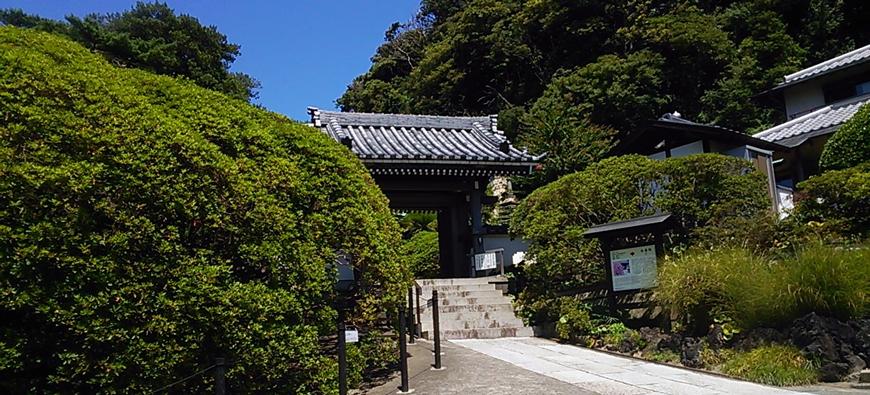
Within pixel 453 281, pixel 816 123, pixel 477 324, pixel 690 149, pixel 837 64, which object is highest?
pixel 837 64

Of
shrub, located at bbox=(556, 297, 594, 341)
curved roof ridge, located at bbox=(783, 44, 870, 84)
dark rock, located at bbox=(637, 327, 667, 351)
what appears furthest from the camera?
curved roof ridge, located at bbox=(783, 44, 870, 84)

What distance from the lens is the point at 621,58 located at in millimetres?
31406

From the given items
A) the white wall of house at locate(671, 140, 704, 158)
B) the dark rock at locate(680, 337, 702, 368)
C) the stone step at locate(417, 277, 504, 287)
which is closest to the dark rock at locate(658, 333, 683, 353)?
the dark rock at locate(680, 337, 702, 368)

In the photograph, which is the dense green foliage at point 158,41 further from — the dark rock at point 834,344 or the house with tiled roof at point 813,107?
the dark rock at point 834,344

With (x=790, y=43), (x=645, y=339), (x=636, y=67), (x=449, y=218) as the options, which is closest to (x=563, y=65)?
(x=636, y=67)

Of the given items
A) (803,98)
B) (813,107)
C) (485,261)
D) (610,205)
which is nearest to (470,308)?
(485,261)

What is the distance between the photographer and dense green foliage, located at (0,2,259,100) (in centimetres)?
A: 3036

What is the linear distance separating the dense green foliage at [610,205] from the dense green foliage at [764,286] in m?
2.19

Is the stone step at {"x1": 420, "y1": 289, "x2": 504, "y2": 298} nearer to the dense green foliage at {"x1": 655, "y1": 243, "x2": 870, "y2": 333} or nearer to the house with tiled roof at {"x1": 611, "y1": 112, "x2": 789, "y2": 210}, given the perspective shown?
the dense green foliage at {"x1": 655, "y1": 243, "x2": 870, "y2": 333}

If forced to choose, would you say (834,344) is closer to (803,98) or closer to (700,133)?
(700,133)

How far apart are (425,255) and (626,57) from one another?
16590 millimetres

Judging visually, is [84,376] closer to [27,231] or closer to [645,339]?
[27,231]

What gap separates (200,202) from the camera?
17.7 feet

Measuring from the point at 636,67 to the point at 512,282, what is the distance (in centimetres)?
1894
